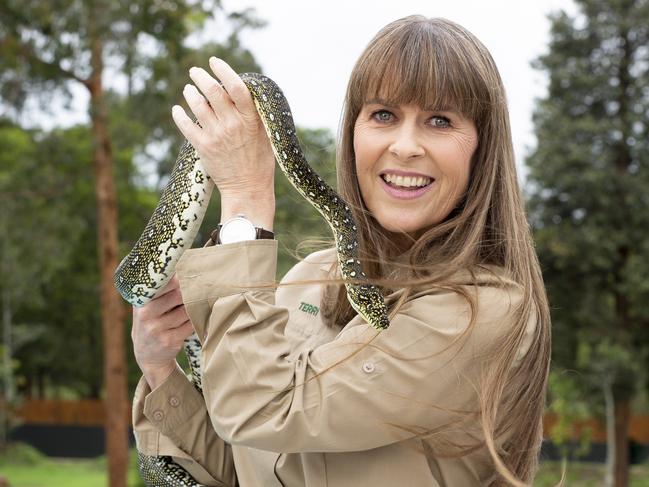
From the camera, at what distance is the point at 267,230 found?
7.95 ft

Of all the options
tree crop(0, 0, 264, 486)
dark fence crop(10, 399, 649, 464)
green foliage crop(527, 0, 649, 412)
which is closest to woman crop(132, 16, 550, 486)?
tree crop(0, 0, 264, 486)

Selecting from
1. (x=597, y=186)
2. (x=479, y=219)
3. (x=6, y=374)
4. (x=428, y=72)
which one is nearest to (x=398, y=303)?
(x=479, y=219)

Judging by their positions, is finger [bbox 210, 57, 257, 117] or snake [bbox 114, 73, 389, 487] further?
snake [bbox 114, 73, 389, 487]

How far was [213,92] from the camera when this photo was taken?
2457 mm

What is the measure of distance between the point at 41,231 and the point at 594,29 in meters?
15.5

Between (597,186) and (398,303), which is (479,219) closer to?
(398,303)

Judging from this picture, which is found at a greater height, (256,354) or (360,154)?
(360,154)

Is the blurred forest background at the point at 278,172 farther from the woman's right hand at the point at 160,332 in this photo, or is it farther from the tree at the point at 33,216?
the woman's right hand at the point at 160,332

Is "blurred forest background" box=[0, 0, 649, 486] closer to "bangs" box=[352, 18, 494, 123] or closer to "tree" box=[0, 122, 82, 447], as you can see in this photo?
"tree" box=[0, 122, 82, 447]

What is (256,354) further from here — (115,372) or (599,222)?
(599,222)

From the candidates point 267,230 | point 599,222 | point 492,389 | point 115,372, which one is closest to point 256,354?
point 267,230

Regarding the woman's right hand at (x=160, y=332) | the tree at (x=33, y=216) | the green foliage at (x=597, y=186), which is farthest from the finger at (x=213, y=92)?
the green foliage at (x=597, y=186)

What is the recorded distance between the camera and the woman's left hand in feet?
7.98

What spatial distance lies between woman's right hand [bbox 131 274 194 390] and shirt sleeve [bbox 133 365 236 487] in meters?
0.06
